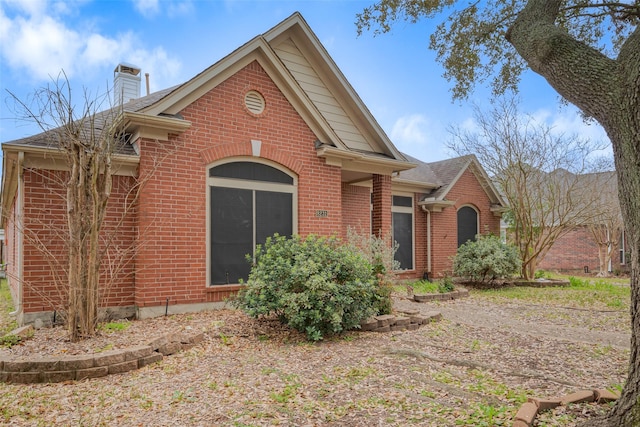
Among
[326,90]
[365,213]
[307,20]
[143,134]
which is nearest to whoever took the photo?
[143,134]

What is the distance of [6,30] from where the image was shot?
776 centimetres

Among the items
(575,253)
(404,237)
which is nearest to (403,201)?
(404,237)

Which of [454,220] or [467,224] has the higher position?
[454,220]

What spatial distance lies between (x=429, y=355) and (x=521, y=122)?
12100 mm

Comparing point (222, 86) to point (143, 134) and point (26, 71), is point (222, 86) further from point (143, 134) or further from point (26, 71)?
point (26, 71)

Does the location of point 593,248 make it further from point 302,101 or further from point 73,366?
point 73,366

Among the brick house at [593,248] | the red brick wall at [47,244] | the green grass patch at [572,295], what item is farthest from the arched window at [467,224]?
the red brick wall at [47,244]

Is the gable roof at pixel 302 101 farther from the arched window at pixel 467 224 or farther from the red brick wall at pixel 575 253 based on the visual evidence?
the red brick wall at pixel 575 253

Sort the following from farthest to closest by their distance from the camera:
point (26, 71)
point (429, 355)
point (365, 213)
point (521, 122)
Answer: point (521, 122) → point (365, 213) → point (26, 71) → point (429, 355)

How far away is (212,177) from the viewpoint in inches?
324

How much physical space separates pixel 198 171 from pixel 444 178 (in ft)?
35.7

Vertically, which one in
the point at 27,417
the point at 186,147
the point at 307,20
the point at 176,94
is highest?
the point at 307,20

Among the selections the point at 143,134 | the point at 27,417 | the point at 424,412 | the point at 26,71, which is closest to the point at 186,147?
the point at 143,134

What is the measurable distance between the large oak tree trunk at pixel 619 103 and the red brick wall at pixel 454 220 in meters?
11.8
